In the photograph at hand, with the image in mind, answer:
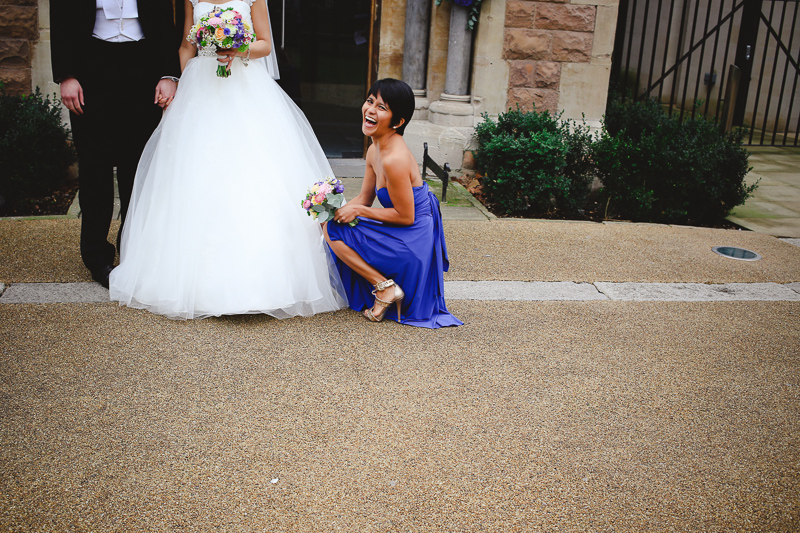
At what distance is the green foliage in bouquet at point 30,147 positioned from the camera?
5.39m

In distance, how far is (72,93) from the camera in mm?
3799

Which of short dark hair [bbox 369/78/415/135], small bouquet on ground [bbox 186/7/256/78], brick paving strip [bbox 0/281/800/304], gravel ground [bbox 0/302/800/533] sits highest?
small bouquet on ground [bbox 186/7/256/78]

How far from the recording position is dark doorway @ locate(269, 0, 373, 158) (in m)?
7.36

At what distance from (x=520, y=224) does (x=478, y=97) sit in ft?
6.47

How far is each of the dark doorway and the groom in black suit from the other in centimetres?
346

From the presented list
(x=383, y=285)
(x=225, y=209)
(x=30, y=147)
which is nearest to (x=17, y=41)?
(x=30, y=147)

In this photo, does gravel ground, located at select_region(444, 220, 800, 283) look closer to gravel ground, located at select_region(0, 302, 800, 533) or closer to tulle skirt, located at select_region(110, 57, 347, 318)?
gravel ground, located at select_region(0, 302, 800, 533)

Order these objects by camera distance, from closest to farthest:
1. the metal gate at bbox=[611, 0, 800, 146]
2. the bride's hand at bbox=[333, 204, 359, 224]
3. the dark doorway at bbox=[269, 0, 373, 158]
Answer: the bride's hand at bbox=[333, 204, 359, 224] < the dark doorway at bbox=[269, 0, 373, 158] < the metal gate at bbox=[611, 0, 800, 146]

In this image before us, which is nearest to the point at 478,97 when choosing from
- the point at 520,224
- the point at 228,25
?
the point at 520,224

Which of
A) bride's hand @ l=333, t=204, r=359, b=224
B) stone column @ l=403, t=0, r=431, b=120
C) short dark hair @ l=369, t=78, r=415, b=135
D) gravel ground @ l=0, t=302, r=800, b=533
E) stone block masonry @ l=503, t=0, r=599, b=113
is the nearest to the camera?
gravel ground @ l=0, t=302, r=800, b=533

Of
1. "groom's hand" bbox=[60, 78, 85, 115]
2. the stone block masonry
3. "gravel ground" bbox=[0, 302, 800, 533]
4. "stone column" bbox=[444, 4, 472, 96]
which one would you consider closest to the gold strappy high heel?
"gravel ground" bbox=[0, 302, 800, 533]

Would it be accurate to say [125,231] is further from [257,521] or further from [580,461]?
[580,461]


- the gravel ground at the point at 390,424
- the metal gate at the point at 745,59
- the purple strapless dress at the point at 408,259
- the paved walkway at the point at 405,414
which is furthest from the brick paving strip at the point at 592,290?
the metal gate at the point at 745,59

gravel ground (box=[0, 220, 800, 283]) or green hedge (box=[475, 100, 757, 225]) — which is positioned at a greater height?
green hedge (box=[475, 100, 757, 225])
